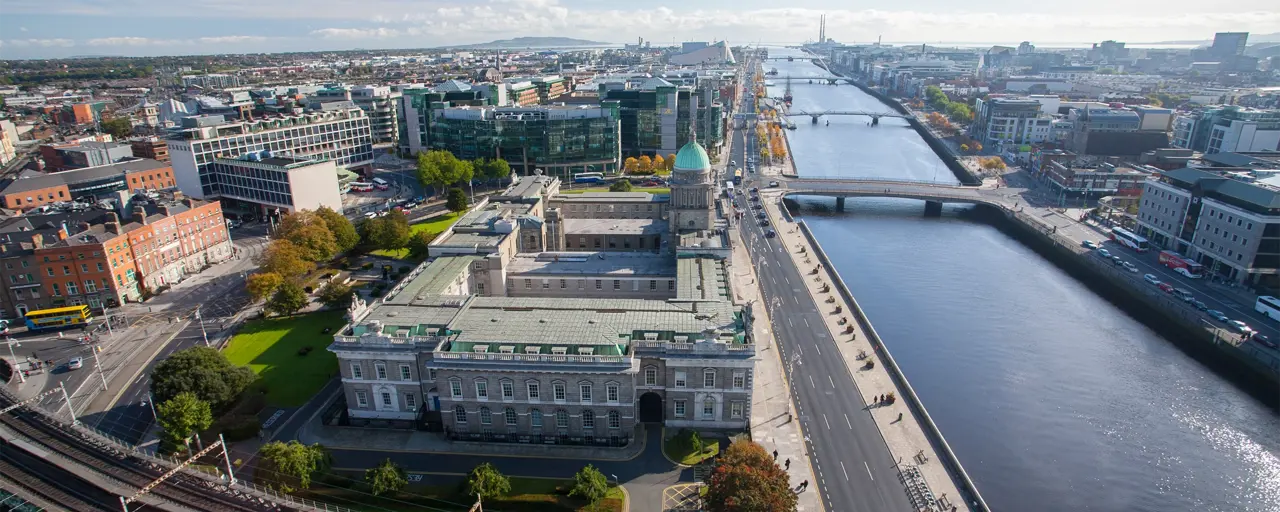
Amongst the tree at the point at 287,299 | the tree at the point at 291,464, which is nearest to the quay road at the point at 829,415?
the tree at the point at 291,464

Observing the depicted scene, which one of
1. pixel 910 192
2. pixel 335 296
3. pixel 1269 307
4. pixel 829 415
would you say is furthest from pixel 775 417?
pixel 910 192

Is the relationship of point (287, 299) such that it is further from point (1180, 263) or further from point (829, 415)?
point (1180, 263)

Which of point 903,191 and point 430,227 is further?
point 903,191

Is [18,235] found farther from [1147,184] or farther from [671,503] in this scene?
[1147,184]

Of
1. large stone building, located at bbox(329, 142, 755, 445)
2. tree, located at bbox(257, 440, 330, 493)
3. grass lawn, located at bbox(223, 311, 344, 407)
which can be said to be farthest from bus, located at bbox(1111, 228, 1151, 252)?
tree, located at bbox(257, 440, 330, 493)

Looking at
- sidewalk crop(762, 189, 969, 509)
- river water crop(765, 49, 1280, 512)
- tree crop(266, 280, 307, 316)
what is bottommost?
river water crop(765, 49, 1280, 512)

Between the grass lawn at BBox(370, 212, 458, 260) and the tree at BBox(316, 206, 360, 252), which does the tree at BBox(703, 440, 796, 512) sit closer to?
the grass lawn at BBox(370, 212, 458, 260)

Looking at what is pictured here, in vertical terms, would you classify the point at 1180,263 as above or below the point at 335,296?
below

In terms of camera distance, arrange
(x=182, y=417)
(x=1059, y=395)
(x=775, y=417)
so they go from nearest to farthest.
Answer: (x=182, y=417) → (x=775, y=417) → (x=1059, y=395)
